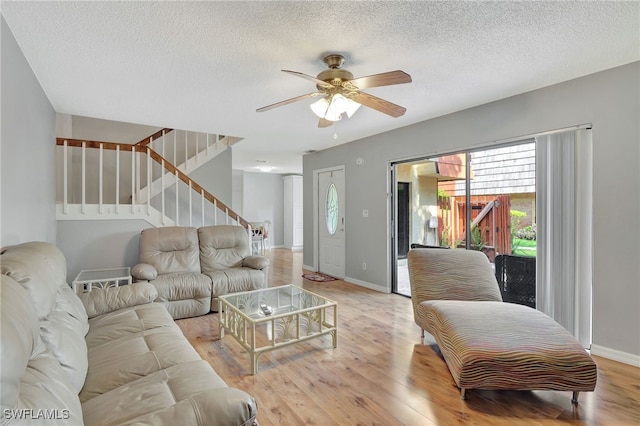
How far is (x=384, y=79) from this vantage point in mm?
2035

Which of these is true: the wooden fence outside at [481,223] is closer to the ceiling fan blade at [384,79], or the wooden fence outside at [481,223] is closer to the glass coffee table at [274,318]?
the glass coffee table at [274,318]

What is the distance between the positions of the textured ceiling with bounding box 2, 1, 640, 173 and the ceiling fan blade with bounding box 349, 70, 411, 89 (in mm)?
231

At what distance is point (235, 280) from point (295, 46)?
265 cm

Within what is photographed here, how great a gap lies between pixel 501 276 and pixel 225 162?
4.76m

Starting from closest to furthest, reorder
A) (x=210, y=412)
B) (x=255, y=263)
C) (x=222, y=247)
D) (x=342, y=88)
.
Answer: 1. (x=210, y=412)
2. (x=342, y=88)
3. (x=255, y=263)
4. (x=222, y=247)

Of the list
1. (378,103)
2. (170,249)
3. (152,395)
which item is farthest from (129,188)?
(152,395)

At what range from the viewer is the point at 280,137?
4852mm

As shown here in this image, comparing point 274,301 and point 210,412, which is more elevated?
point 210,412

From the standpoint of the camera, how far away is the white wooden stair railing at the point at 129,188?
4078mm

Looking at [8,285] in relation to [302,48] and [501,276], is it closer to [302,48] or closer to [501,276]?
[302,48]

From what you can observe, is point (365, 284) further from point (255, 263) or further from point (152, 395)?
point (152, 395)

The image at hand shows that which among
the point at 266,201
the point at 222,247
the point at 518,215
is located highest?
the point at 266,201

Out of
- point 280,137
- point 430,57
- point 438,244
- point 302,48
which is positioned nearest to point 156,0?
point 302,48

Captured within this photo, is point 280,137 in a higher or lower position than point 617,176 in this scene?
higher
